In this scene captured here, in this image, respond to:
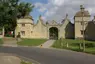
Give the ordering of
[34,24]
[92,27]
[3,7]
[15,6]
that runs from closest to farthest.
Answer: [3,7] → [15,6] → [92,27] → [34,24]

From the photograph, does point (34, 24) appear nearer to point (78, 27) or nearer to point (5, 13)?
point (78, 27)

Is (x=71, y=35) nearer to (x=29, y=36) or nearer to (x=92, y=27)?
(x=92, y=27)

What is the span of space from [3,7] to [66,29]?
233 feet

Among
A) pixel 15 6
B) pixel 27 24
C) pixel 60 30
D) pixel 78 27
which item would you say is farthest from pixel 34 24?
pixel 15 6

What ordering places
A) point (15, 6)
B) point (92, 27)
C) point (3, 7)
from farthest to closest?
1. point (92, 27)
2. point (15, 6)
3. point (3, 7)

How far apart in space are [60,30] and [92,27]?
36.4 feet

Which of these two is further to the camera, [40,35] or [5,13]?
[40,35]

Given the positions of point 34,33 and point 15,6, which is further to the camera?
point 34,33

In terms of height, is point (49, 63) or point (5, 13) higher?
point (5, 13)

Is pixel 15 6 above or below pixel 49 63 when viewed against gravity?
above

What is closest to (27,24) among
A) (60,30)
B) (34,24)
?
(34,24)

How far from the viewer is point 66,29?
91.9 metres

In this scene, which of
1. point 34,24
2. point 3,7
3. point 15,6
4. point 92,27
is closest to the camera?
point 3,7

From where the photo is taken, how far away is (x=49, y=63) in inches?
889
